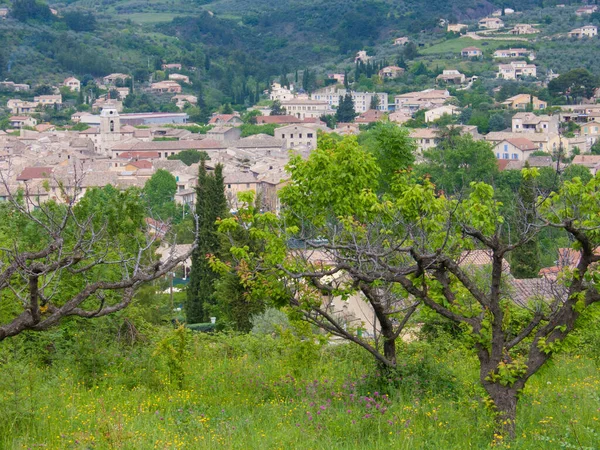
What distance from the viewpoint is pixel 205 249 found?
2322 centimetres

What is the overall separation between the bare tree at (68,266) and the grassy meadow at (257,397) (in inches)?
20.5

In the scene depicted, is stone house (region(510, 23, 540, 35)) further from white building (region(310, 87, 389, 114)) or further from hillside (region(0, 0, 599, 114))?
white building (region(310, 87, 389, 114))

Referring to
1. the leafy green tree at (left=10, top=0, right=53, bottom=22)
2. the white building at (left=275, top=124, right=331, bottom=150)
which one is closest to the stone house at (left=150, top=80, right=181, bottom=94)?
the leafy green tree at (left=10, top=0, right=53, bottom=22)

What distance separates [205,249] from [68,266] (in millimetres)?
16620

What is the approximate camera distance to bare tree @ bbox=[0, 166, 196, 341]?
6320mm

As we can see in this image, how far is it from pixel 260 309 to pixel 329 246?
1023cm

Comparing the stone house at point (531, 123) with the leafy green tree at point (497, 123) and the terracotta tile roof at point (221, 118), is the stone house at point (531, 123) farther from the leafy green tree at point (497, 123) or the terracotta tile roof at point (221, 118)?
the terracotta tile roof at point (221, 118)

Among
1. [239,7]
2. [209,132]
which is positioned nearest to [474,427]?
[209,132]

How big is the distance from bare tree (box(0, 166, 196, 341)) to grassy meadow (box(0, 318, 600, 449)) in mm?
520

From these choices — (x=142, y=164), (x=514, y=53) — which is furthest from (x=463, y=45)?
(x=142, y=164)

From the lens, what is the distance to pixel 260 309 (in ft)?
55.8

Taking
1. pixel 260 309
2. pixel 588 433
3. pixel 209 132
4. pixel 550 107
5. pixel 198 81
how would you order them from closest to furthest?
pixel 588 433
pixel 260 309
pixel 209 132
pixel 550 107
pixel 198 81

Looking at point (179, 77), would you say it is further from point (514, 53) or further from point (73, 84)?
point (514, 53)

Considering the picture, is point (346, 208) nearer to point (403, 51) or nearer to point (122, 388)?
point (122, 388)
